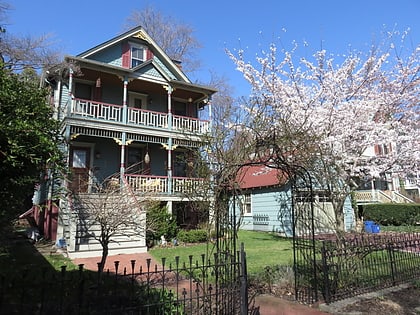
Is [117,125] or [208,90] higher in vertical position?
[208,90]

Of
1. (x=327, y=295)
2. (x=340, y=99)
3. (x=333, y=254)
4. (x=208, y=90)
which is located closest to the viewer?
(x=327, y=295)

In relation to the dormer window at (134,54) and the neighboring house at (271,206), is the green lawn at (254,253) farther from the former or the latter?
the dormer window at (134,54)

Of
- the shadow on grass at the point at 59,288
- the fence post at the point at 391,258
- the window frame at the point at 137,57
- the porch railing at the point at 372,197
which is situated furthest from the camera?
the porch railing at the point at 372,197

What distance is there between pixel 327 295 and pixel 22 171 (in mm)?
5708

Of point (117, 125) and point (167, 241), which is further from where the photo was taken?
point (117, 125)

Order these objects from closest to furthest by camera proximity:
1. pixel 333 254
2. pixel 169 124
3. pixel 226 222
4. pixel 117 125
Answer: pixel 226 222 → pixel 333 254 → pixel 117 125 → pixel 169 124

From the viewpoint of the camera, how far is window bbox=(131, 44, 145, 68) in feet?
58.4

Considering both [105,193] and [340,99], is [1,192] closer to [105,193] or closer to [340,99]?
[105,193]

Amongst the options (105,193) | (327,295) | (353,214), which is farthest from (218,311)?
(353,214)

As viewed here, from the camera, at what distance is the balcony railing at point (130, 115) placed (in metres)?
14.7

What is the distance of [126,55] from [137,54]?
0.79 m

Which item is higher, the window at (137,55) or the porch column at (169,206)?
the window at (137,55)

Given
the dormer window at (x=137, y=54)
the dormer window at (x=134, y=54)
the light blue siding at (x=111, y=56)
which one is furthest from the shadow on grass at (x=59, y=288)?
the dormer window at (x=137, y=54)

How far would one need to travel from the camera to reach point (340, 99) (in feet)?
38.4
